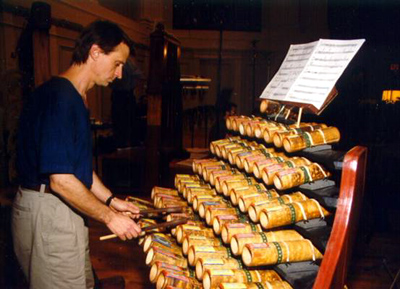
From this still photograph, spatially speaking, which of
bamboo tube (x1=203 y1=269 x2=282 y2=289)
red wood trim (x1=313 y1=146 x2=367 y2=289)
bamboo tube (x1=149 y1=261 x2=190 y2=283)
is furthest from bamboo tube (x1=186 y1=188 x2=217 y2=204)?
red wood trim (x1=313 y1=146 x2=367 y2=289)

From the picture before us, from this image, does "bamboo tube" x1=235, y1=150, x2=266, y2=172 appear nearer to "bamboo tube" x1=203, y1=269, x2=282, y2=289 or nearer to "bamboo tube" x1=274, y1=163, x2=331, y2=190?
"bamboo tube" x1=274, y1=163, x2=331, y2=190

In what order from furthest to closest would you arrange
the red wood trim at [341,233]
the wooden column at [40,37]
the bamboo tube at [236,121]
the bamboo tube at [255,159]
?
1. the wooden column at [40,37]
2. the bamboo tube at [236,121]
3. the bamboo tube at [255,159]
4. the red wood trim at [341,233]

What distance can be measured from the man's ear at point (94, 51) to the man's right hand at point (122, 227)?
96cm

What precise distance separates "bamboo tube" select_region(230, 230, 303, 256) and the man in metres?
0.64

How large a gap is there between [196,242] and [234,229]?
0.33 meters

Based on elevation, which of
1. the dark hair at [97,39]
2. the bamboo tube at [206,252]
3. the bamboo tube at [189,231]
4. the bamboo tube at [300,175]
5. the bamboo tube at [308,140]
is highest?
the dark hair at [97,39]

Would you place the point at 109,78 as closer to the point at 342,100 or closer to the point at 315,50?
the point at 315,50

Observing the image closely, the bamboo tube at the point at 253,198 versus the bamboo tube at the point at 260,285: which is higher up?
the bamboo tube at the point at 253,198

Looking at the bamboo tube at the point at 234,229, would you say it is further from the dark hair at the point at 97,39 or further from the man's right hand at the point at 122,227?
the dark hair at the point at 97,39

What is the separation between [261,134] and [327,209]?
33.7 inches

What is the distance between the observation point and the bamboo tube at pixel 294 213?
2.24m

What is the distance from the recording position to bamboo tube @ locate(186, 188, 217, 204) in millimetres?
3205

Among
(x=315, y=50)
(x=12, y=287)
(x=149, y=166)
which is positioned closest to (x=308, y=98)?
(x=315, y=50)

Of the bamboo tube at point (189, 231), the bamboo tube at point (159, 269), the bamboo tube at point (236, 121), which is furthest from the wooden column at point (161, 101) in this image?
the bamboo tube at point (159, 269)
